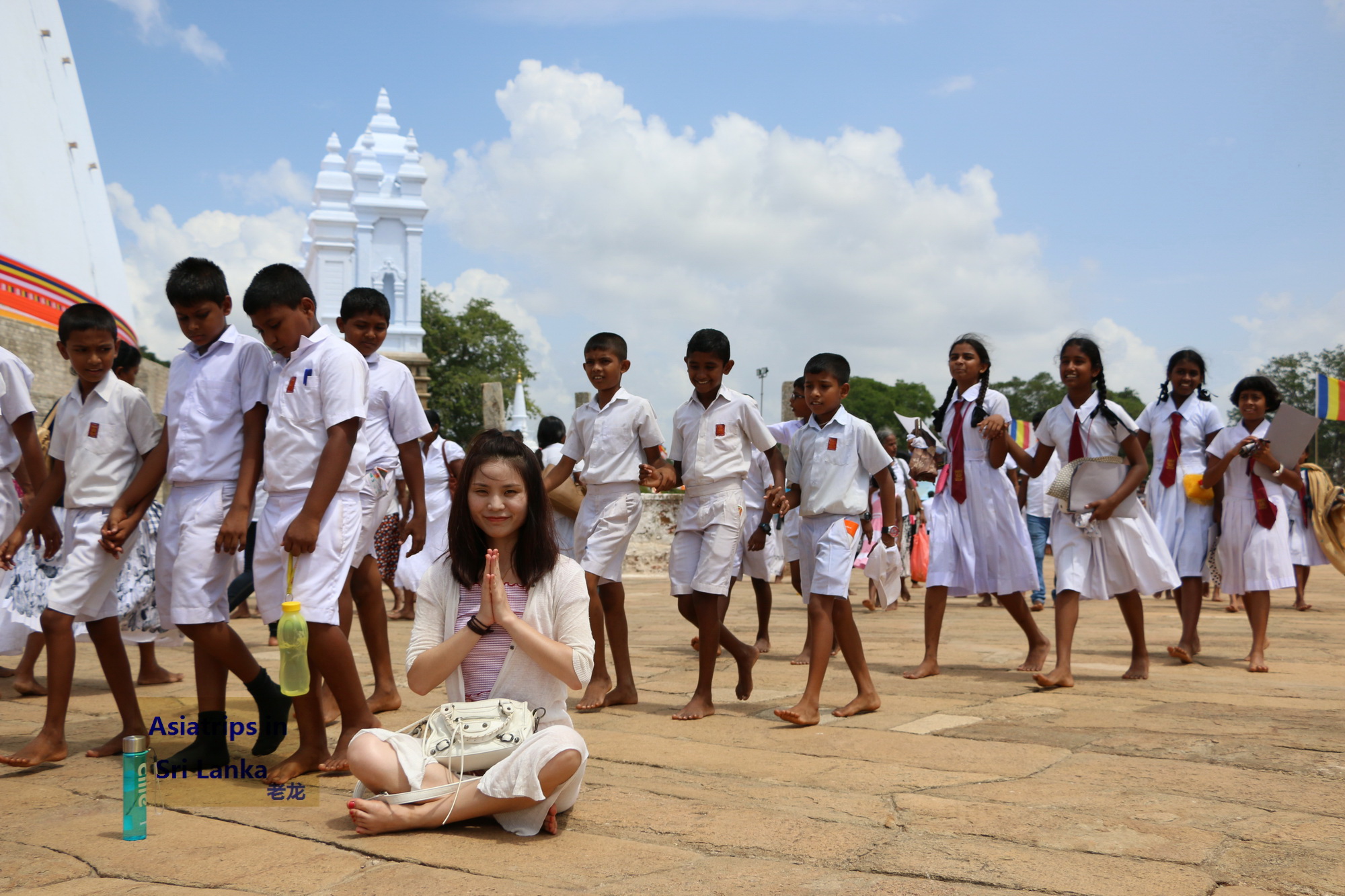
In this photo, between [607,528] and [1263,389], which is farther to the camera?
[1263,389]

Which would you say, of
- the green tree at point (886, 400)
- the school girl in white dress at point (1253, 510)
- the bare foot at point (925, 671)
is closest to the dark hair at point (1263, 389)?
the school girl in white dress at point (1253, 510)

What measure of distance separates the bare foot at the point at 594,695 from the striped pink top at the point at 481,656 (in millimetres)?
1940

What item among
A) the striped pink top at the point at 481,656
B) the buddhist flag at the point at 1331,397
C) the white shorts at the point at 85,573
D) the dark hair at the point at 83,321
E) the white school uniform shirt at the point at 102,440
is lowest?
the striped pink top at the point at 481,656

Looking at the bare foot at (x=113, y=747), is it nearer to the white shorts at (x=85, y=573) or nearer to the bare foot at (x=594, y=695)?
the white shorts at (x=85, y=573)

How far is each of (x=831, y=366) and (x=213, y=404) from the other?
2.73m

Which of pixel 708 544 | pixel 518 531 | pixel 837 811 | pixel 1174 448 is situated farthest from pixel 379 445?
pixel 1174 448

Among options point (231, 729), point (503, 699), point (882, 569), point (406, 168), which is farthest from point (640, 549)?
point (406, 168)

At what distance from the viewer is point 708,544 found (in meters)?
5.25

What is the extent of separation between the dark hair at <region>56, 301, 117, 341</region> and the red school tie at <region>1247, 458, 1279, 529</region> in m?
6.09

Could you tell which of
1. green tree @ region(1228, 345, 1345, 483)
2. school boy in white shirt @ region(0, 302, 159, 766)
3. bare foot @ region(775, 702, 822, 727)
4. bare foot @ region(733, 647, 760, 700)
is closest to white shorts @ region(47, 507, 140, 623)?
school boy in white shirt @ region(0, 302, 159, 766)

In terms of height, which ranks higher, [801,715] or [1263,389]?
[1263,389]

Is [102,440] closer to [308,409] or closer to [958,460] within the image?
[308,409]

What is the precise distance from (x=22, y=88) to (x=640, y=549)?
14171mm

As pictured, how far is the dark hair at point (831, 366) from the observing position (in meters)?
5.27
